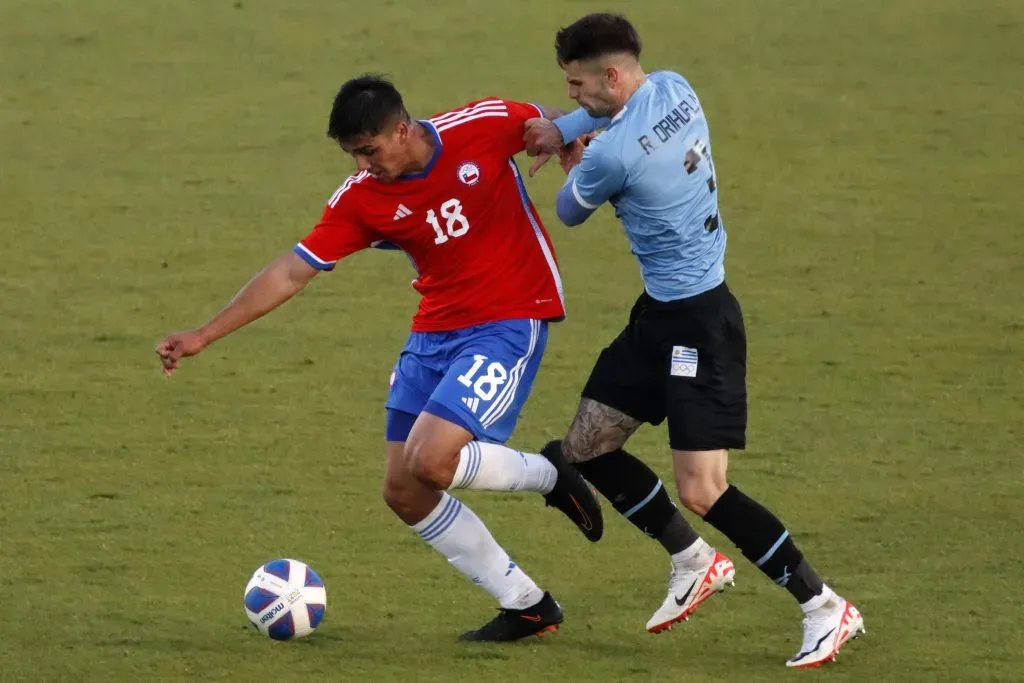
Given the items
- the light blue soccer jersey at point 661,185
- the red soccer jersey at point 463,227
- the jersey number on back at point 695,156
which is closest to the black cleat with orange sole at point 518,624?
the red soccer jersey at point 463,227

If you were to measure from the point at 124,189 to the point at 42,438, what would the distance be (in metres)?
4.38

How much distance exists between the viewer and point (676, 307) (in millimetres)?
5633

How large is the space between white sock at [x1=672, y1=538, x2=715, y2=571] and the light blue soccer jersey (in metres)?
0.86

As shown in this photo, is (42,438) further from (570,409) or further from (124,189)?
(124,189)

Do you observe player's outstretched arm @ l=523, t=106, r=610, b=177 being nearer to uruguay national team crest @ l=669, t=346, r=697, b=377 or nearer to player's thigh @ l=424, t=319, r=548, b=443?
player's thigh @ l=424, t=319, r=548, b=443

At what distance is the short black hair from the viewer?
5.43 m

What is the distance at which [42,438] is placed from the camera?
26.4ft

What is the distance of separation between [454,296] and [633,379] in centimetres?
69

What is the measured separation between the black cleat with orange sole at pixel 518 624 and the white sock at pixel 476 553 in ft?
0.08

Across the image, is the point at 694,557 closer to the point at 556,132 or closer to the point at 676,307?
the point at 676,307

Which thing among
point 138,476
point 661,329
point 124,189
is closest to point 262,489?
point 138,476

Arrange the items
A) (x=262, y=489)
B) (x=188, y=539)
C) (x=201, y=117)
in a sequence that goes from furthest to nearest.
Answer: (x=201, y=117) < (x=262, y=489) < (x=188, y=539)

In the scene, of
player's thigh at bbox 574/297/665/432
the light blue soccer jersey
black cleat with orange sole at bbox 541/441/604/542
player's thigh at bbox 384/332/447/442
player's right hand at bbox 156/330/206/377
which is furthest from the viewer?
black cleat with orange sole at bbox 541/441/604/542

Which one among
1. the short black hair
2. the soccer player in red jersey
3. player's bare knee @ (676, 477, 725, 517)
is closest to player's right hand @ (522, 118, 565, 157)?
the soccer player in red jersey
